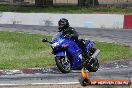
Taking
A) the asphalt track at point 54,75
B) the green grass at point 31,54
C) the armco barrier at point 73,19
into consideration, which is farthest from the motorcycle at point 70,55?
the armco barrier at point 73,19

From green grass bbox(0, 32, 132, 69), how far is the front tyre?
4.56ft

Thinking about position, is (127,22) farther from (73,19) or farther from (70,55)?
(70,55)

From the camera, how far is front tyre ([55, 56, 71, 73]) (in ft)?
36.5

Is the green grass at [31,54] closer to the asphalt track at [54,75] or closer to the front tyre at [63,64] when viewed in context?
the asphalt track at [54,75]

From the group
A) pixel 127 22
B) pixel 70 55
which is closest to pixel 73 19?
pixel 127 22

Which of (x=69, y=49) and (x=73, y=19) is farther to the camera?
(x=73, y=19)

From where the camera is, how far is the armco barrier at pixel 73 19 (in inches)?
1051

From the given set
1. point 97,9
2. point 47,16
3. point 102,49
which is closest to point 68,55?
point 102,49

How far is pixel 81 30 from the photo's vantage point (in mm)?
26094

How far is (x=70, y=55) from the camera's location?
37.3 ft

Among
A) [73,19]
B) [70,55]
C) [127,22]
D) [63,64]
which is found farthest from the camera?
[73,19]

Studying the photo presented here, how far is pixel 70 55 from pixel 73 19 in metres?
16.0

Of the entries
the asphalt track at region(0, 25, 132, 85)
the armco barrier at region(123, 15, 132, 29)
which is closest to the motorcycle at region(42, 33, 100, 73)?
the asphalt track at region(0, 25, 132, 85)

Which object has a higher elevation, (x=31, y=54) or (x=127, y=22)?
(x=31, y=54)
